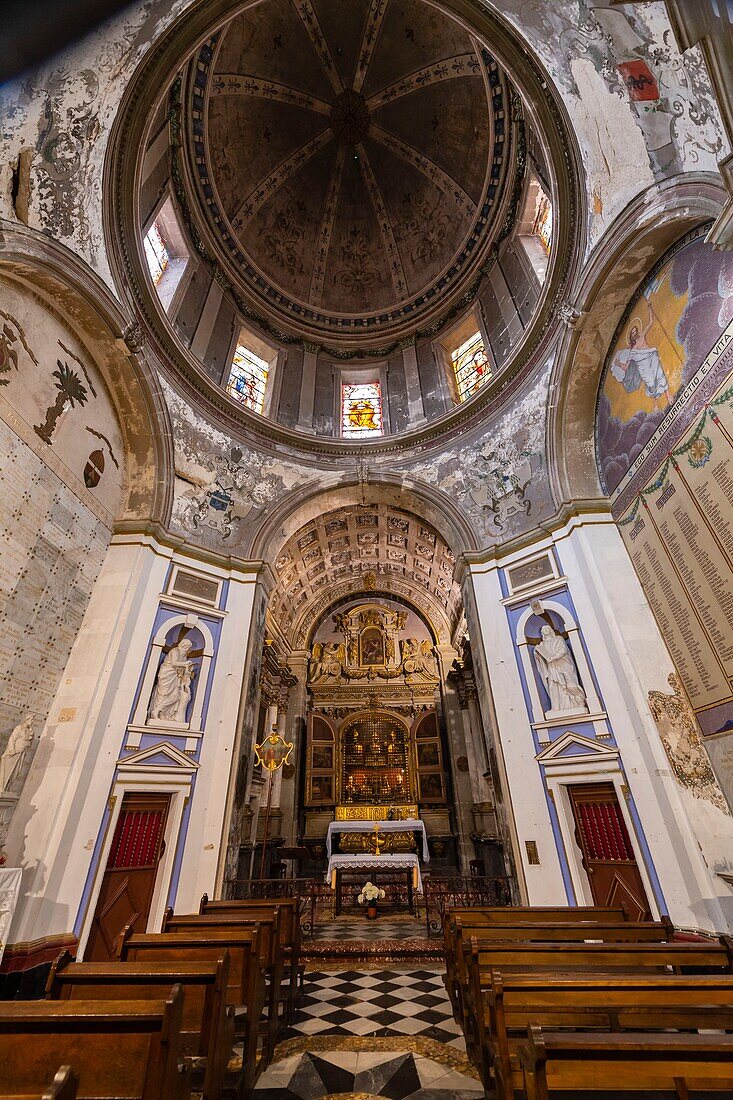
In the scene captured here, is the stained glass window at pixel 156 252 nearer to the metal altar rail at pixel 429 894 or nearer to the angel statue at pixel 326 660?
the metal altar rail at pixel 429 894

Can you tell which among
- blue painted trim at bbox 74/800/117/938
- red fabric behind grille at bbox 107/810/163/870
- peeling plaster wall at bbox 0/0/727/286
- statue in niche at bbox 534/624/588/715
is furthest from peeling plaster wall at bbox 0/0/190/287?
statue in niche at bbox 534/624/588/715

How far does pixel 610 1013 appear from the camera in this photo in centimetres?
261

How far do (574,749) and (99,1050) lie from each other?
815 centimetres

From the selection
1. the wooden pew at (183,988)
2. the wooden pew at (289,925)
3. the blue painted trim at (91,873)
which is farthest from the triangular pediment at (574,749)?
the blue painted trim at (91,873)

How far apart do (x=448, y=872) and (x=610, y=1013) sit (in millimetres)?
16244

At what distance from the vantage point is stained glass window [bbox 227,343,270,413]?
1424cm

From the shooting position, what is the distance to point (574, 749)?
8.62 metres

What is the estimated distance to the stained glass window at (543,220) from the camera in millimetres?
12414

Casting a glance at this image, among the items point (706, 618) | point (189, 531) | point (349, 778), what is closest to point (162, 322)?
point (189, 531)

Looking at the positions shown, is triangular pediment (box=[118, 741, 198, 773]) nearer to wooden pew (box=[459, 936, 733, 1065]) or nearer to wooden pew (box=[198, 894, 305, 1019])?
wooden pew (box=[198, 894, 305, 1019])

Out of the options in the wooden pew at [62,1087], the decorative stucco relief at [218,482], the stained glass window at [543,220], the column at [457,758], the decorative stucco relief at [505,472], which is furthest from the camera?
the column at [457,758]

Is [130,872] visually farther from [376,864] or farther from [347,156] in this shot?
[347,156]

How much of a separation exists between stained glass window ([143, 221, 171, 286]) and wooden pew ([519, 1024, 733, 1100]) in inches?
573

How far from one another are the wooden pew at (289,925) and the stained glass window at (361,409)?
38.4 ft
